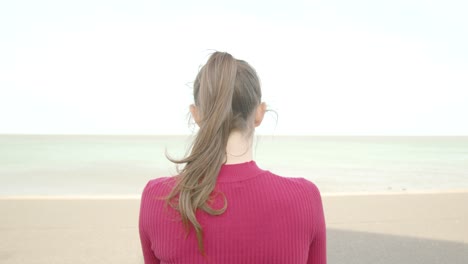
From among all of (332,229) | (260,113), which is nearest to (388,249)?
(332,229)

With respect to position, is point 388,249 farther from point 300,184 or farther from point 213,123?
point 213,123

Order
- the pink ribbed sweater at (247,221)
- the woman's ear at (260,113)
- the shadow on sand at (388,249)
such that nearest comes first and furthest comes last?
the pink ribbed sweater at (247,221), the woman's ear at (260,113), the shadow on sand at (388,249)

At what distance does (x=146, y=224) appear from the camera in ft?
2.89

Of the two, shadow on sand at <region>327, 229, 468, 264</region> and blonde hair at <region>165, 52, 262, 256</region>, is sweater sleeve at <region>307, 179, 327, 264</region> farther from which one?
shadow on sand at <region>327, 229, 468, 264</region>

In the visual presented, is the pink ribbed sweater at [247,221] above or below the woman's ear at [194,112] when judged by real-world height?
below

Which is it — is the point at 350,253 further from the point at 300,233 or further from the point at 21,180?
the point at 21,180

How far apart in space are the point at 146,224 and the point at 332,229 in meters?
2.98

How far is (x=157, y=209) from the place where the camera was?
86 centimetres

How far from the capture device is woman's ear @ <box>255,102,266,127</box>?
3.03 ft

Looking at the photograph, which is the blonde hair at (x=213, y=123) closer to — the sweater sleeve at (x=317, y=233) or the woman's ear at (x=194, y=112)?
the woman's ear at (x=194, y=112)

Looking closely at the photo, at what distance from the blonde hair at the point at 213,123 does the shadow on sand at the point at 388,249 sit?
2.40 metres

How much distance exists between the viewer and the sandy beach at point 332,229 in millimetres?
3088

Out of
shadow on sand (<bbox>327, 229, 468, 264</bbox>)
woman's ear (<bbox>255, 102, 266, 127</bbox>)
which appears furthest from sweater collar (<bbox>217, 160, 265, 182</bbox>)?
shadow on sand (<bbox>327, 229, 468, 264</bbox>)

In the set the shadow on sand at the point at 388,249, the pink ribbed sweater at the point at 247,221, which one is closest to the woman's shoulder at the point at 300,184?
the pink ribbed sweater at the point at 247,221
